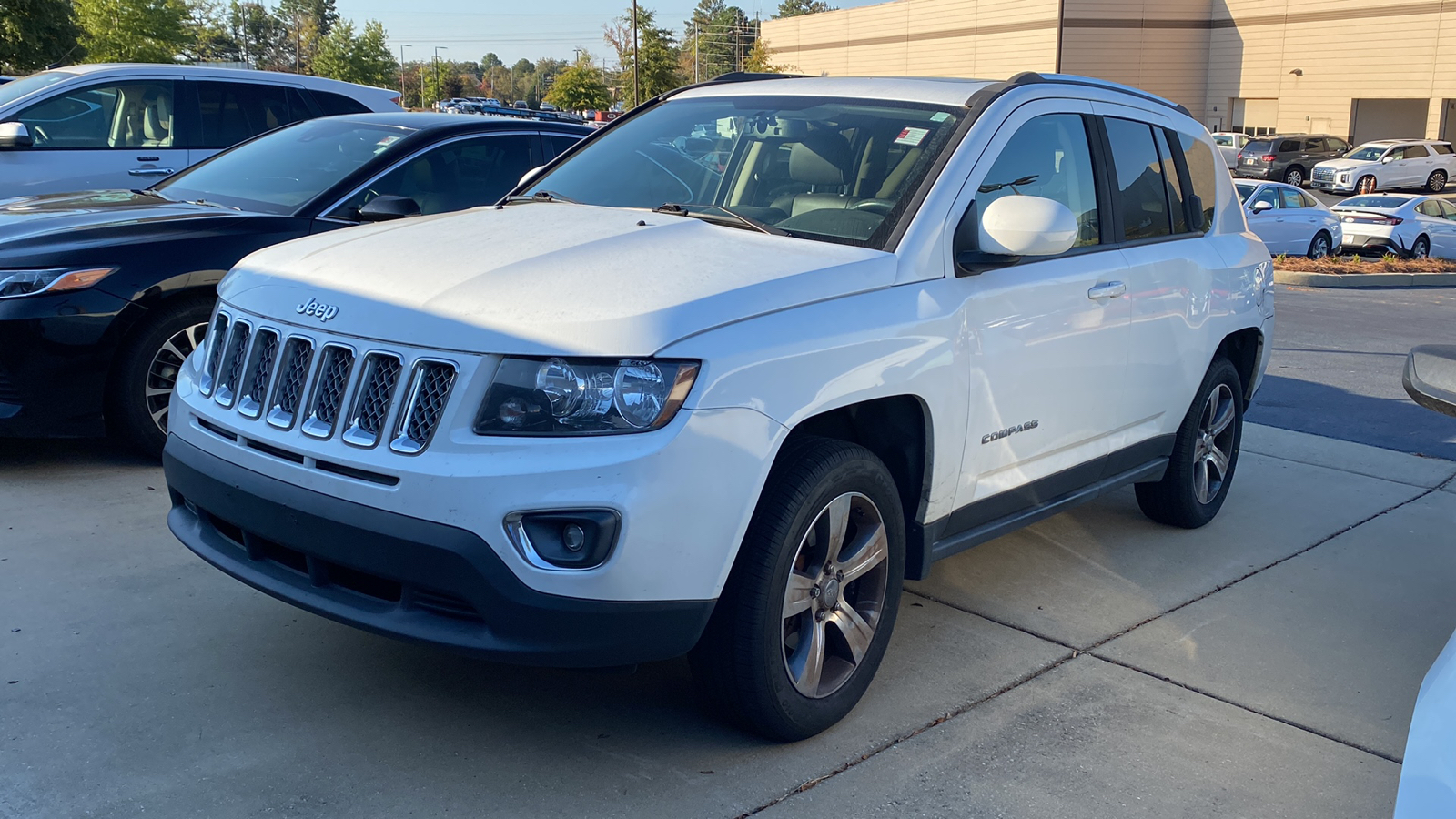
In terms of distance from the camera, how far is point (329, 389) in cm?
310

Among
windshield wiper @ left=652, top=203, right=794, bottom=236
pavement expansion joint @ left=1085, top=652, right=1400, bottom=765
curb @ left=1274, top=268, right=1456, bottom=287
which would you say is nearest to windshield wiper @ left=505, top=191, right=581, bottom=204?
windshield wiper @ left=652, top=203, right=794, bottom=236

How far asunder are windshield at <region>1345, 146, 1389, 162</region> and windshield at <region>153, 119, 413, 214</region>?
128ft

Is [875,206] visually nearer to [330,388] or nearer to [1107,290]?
[1107,290]

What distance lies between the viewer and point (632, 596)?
2865 mm

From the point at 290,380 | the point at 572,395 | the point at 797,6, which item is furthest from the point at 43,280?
the point at 797,6

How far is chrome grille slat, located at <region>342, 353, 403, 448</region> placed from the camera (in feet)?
9.76

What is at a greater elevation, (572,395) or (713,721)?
(572,395)

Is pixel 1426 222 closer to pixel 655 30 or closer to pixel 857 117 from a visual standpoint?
pixel 857 117

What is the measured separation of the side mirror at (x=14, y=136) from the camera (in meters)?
7.87

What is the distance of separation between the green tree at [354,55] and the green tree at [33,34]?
1318 inches

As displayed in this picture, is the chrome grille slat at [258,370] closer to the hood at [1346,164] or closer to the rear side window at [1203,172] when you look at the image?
the rear side window at [1203,172]

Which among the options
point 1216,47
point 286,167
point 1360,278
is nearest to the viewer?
point 286,167

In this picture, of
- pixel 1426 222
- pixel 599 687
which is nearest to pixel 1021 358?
pixel 599 687

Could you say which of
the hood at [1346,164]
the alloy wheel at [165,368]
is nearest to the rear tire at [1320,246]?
the alloy wheel at [165,368]
